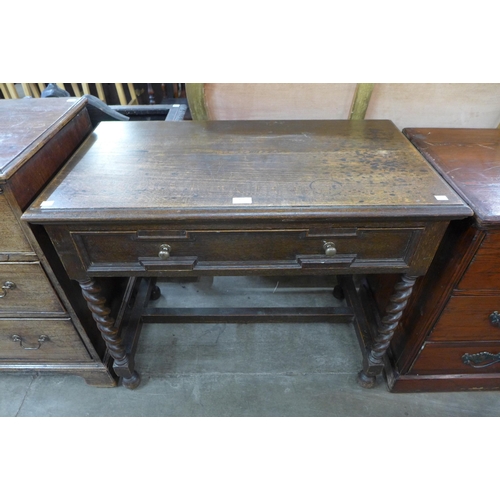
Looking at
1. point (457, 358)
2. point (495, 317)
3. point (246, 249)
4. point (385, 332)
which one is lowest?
point (457, 358)

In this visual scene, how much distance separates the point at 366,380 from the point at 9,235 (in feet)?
4.39

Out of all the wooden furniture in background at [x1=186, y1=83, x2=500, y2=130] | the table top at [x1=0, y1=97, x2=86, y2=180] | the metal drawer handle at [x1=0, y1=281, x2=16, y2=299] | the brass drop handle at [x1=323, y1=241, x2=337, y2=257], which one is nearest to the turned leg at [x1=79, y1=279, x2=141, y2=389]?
the metal drawer handle at [x1=0, y1=281, x2=16, y2=299]

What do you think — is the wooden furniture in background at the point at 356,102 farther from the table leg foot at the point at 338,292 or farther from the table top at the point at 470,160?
the table leg foot at the point at 338,292

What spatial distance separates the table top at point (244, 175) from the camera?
78 centimetres

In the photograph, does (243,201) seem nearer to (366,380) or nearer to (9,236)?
(9,236)

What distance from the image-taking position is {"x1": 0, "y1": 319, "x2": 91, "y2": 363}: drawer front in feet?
3.68

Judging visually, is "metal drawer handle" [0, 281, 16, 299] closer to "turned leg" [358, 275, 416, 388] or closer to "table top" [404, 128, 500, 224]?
"turned leg" [358, 275, 416, 388]

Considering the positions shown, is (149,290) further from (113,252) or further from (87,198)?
(87,198)

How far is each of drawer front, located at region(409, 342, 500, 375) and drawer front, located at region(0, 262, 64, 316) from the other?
1.27 meters

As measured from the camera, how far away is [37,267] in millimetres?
951

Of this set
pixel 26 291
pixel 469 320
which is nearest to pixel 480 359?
pixel 469 320

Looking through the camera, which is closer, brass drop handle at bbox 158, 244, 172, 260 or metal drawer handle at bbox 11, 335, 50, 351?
brass drop handle at bbox 158, 244, 172, 260

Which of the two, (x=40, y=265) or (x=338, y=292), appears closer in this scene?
(x=40, y=265)

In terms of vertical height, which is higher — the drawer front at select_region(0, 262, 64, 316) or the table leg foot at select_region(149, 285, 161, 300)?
the drawer front at select_region(0, 262, 64, 316)
